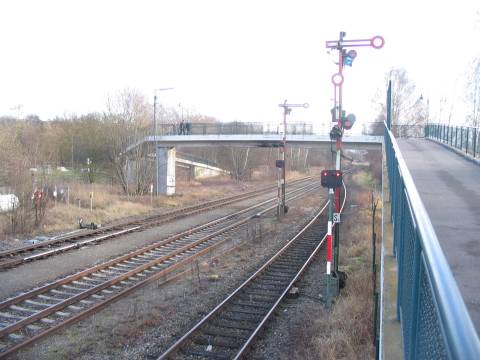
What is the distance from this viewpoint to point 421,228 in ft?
7.86

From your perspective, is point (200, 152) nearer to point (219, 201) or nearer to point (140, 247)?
point (219, 201)

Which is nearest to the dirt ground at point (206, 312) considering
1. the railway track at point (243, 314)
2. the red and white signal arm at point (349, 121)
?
the railway track at point (243, 314)

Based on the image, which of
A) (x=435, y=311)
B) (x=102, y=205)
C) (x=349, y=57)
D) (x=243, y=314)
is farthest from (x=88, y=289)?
(x=102, y=205)

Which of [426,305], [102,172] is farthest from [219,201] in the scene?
[426,305]

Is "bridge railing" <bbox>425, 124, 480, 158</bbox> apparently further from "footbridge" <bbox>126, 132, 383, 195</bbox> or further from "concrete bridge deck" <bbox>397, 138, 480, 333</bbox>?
"footbridge" <bbox>126, 132, 383, 195</bbox>

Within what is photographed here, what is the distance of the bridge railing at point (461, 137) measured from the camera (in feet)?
50.4

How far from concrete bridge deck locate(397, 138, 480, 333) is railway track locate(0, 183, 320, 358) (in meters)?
6.96

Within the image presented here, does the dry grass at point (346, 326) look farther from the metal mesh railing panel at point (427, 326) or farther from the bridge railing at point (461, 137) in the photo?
the bridge railing at point (461, 137)

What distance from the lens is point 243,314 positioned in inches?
392

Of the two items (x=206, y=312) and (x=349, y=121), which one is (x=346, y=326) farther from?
(x=349, y=121)

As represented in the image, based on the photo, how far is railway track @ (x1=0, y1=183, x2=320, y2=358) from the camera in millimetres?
8734

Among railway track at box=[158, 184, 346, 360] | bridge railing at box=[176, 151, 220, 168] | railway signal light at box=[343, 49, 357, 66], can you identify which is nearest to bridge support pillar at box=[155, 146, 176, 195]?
bridge railing at box=[176, 151, 220, 168]

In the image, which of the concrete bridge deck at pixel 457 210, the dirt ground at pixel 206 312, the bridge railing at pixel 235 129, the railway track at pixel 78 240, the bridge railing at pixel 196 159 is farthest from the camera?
the bridge railing at pixel 196 159

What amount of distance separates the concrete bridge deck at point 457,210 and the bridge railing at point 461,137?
0.68 meters
